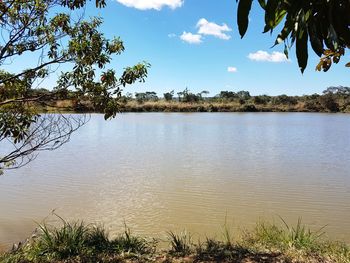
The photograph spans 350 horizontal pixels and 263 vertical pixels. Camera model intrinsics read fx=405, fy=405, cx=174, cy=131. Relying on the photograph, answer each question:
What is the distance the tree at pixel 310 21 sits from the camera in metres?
1.05

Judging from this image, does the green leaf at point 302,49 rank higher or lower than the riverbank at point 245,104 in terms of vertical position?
higher

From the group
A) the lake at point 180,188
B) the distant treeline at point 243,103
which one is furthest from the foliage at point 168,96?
the lake at point 180,188

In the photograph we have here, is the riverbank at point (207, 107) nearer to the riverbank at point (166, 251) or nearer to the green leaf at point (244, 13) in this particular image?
the riverbank at point (166, 251)

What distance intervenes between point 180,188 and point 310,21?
793 centimetres

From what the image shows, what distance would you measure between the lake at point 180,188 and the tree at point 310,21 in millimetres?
5073

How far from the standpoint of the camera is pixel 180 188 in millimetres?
8867

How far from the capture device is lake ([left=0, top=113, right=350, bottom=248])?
6.74 m

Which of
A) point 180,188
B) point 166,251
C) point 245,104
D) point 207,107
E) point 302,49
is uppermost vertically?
point 302,49

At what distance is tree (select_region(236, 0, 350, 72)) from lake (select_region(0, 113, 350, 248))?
5.07 m

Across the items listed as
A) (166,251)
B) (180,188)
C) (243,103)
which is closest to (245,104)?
(243,103)

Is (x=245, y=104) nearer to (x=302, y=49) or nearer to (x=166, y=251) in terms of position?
(x=166, y=251)

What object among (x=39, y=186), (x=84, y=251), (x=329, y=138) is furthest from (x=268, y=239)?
(x=329, y=138)

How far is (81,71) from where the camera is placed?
3873 millimetres

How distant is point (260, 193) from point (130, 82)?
5256 millimetres
